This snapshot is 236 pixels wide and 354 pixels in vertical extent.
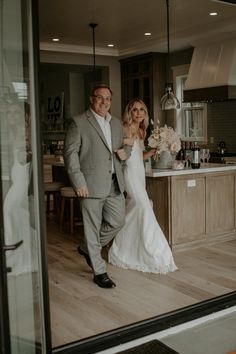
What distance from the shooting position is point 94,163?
375cm

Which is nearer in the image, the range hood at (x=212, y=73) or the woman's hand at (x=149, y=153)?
the woman's hand at (x=149, y=153)

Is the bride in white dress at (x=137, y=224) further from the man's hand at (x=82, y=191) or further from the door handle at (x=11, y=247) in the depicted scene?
the door handle at (x=11, y=247)

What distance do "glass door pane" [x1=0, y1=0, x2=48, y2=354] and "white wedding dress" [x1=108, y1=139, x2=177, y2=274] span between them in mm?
1949

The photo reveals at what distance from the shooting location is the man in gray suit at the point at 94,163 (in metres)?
3.69

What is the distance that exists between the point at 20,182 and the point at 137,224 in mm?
2218

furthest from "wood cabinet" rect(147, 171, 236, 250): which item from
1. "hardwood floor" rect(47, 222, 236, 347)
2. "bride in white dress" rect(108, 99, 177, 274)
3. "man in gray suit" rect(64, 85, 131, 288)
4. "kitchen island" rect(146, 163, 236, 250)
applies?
"man in gray suit" rect(64, 85, 131, 288)

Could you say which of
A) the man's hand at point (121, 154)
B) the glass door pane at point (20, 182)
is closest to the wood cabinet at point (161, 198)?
the man's hand at point (121, 154)

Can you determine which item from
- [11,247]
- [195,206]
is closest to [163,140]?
[195,206]

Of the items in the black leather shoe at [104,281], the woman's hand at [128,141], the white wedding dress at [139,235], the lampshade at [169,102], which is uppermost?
the lampshade at [169,102]

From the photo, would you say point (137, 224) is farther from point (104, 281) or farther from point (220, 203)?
point (220, 203)

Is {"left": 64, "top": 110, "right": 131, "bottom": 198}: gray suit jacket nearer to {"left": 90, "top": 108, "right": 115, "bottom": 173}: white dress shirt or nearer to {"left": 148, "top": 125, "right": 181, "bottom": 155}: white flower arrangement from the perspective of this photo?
{"left": 90, "top": 108, "right": 115, "bottom": 173}: white dress shirt

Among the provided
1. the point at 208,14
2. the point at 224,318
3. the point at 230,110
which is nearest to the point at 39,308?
the point at 224,318

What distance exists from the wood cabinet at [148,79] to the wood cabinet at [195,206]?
11.8 feet

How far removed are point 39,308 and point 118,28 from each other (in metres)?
5.44
